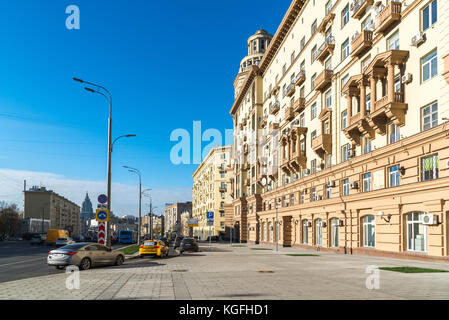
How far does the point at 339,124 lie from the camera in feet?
107

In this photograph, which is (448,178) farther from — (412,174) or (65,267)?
(65,267)

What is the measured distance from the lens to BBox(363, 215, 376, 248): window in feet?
87.1

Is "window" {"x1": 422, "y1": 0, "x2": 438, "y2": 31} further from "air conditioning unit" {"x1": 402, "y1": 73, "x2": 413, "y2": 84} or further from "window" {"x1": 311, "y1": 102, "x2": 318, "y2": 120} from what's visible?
"window" {"x1": 311, "y1": 102, "x2": 318, "y2": 120}

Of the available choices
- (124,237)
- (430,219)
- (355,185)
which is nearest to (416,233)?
(430,219)

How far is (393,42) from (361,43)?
2.76 metres

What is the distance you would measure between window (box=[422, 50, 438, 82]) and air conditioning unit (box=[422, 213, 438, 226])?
734cm

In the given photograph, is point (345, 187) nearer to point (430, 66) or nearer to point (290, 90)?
point (430, 66)

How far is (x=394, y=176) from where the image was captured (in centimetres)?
2436

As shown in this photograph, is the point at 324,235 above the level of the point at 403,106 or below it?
below

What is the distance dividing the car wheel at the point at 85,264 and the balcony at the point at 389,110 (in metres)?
18.1

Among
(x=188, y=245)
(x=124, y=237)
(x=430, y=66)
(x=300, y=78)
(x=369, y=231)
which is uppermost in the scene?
(x=300, y=78)

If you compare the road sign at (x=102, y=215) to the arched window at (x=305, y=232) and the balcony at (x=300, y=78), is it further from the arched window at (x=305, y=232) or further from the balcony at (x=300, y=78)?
the balcony at (x=300, y=78)
